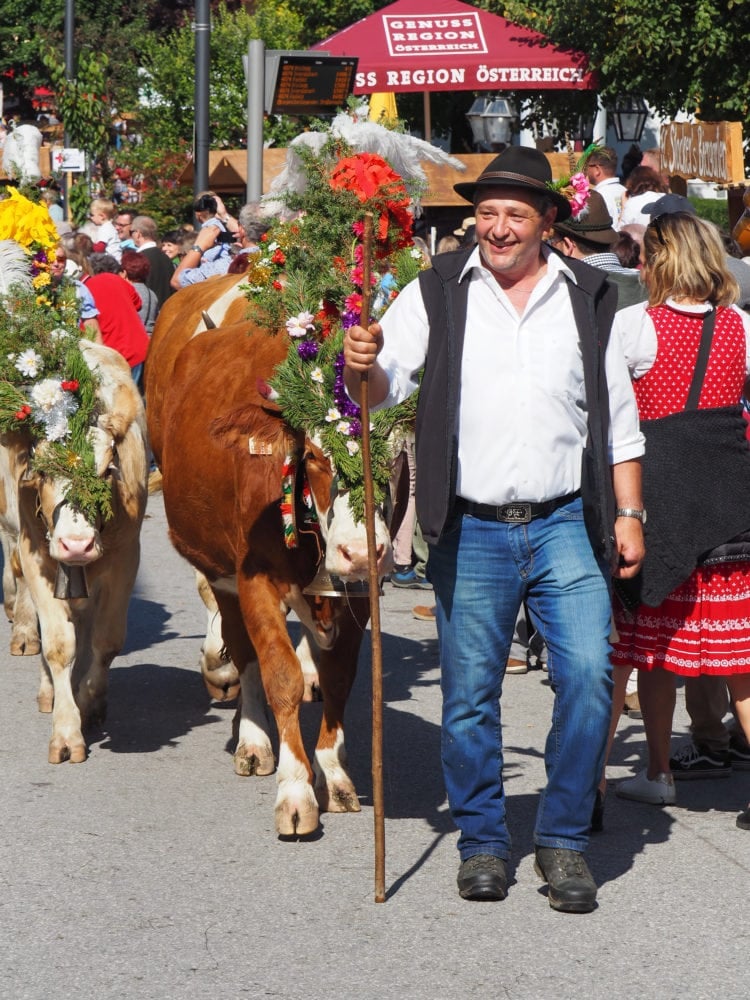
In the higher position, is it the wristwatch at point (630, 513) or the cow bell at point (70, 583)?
the wristwatch at point (630, 513)

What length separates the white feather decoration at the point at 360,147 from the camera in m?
6.22

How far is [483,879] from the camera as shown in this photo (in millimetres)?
5137

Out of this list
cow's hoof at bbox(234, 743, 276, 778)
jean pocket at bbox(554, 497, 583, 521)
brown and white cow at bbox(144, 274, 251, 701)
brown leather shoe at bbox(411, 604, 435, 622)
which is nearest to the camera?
jean pocket at bbox(554, 497, 583, 521)

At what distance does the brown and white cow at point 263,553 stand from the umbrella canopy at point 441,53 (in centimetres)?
1040

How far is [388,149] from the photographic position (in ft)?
20.5

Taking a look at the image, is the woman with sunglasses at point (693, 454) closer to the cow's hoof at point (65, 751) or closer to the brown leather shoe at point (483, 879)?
the brown leather shoe at point (483, 879)

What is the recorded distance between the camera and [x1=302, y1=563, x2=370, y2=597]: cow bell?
18.9ft

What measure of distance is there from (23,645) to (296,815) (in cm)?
361

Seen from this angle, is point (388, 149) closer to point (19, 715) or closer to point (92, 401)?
point (92, 401)

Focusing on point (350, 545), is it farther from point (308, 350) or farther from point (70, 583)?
point (70, 583)

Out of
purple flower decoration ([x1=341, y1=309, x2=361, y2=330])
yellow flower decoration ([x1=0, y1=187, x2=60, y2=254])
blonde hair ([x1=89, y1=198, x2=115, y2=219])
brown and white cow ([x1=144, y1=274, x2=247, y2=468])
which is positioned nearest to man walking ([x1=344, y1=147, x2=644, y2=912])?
purple flower decoration ([x1=341, y1=309, x2=361, y2=330])

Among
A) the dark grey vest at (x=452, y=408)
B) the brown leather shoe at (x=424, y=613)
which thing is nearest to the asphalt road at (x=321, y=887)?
the dark grey vest at (x=452, y=408)

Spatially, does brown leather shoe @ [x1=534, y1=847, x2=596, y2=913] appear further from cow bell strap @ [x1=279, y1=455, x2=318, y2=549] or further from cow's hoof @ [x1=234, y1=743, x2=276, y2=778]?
cow's hoof @ [x1=234, y1=743, x2=276, y2=778]

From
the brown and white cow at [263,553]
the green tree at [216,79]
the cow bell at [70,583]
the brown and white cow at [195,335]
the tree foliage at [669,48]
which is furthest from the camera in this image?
the green tree at [216,79]
